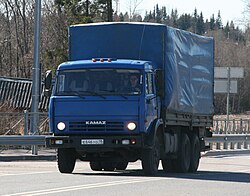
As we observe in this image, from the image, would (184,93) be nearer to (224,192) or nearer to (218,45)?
(224,192)

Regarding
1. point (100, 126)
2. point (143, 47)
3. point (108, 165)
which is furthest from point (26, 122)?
point (100, 126)

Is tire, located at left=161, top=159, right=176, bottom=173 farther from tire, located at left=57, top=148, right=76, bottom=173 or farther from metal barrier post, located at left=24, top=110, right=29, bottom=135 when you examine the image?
metal barrier post, located at left=24, top=110, right=29, bottom=135

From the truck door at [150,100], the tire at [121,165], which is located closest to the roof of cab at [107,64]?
the truck door at [150,100]

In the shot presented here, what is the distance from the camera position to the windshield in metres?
19.2

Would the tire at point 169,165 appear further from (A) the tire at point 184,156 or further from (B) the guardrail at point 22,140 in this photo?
(B) the guardrail at point 22,140

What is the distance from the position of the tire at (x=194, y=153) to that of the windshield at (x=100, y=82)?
4464 mm

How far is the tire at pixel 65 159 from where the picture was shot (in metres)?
20.0

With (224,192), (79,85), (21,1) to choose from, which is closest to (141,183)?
(224,192)

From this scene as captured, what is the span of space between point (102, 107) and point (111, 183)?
2.46 metres

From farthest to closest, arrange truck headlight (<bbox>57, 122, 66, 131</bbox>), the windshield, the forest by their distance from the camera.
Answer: the forest, truck headlight (<bbox>57, 122, 66, 131</bbox>), the windshield

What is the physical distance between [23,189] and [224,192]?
371 centimetres

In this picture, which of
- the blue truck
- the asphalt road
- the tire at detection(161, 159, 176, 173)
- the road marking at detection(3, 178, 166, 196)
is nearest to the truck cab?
the blue truck

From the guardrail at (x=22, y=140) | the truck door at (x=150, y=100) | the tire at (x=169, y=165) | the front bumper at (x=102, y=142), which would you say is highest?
the truck door at (x=150, y=100)

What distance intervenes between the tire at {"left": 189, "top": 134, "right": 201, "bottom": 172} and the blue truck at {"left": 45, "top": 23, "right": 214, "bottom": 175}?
6 centimetres
